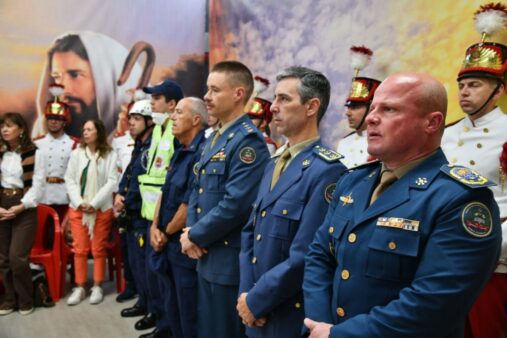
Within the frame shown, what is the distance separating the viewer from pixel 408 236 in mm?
1117

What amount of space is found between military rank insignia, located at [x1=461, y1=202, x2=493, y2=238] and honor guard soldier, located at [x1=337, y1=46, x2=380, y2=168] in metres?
1.81

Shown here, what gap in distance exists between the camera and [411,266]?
1131mm

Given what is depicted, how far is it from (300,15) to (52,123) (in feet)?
9.73

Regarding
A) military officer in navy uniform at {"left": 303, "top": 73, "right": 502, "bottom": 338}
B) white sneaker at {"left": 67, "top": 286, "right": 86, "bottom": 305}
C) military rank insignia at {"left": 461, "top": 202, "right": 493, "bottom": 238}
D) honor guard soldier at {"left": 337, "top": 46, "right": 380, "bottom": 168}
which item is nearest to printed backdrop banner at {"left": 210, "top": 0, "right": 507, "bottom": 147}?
honor guard soldier at {"left": 337, "top": 46, "right": 380, "bottom": 168}

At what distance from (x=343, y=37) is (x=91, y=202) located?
2.69 m

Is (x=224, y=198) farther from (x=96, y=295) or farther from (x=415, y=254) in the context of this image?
(x=96, y=295)

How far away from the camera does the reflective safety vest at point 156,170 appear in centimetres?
313

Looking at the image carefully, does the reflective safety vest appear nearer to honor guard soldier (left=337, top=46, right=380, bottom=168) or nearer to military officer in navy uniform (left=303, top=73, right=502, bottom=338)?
honor guard soldier (left=337, top=46, right=380, bottom=168)

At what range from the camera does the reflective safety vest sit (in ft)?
10.3

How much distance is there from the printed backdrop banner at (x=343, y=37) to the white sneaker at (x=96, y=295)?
2542 mm

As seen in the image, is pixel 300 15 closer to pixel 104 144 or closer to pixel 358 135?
pixel 358 135

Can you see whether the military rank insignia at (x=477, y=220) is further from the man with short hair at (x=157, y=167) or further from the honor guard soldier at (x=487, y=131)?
the man with short hair at (x=157, y=167)

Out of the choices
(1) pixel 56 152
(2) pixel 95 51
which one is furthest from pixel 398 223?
(2) pixel 95 51

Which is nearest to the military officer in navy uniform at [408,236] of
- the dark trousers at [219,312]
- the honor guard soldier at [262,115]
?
the dark trousers at [219,312]
